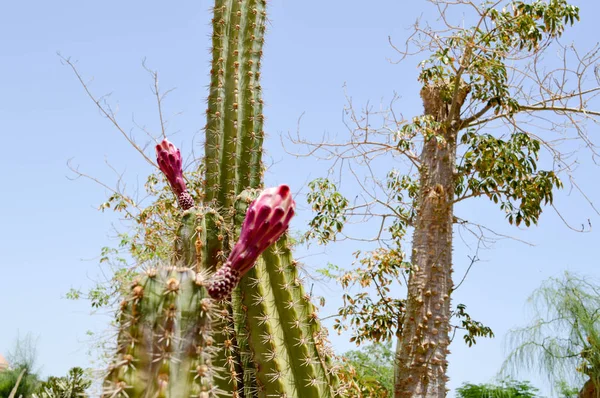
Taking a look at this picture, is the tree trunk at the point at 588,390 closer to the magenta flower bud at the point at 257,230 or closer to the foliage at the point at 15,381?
the foliage at the point at 15,381

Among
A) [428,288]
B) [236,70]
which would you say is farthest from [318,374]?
[428,288]

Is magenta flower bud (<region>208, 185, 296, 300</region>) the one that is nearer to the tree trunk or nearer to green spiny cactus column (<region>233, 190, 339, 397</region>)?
green spiny cactus column (<region>233, 190, 339, 397</region>)

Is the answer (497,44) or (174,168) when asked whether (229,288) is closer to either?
(174,168)

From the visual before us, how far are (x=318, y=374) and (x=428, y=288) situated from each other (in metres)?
3.74

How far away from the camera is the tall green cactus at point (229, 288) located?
192 cm

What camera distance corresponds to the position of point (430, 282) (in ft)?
21.5

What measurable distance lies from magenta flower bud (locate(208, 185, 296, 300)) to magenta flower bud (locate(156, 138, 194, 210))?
955 millimetres

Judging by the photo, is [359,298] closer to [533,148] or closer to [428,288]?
[428,288]

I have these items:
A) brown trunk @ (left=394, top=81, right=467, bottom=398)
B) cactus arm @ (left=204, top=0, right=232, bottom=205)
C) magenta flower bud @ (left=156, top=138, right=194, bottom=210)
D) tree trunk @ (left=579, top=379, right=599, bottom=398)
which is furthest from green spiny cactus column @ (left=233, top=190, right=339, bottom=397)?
tree trunk @ (left=579, top=379, right=599, bottom=398)

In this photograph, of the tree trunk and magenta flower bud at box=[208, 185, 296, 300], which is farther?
the tree trunk

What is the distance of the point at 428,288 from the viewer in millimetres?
6520

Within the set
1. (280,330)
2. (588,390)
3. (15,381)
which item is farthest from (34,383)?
(588,390)

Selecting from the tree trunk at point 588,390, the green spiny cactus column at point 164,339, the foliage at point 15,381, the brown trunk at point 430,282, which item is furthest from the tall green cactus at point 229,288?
the tree trunk at point 588,390

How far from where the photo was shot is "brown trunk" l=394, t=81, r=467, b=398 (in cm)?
627
